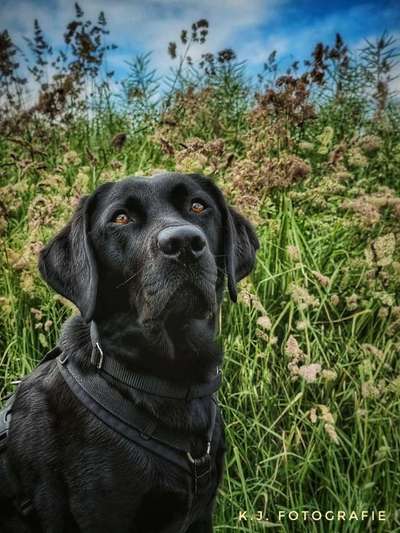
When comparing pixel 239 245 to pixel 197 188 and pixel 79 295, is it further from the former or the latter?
pixel 79 295

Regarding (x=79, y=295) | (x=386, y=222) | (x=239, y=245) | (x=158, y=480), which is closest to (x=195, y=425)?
(x=158, y=480)

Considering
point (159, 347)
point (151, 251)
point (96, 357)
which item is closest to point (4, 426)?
point (96, 357)

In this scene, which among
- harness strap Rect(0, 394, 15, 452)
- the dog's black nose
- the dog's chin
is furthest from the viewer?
harness strap Rect(0, 394, 15, 452)

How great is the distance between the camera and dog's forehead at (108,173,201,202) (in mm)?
2443

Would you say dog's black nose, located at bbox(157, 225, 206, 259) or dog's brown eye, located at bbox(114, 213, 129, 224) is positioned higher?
dog's brown eye, located at bbox(114, 213, 129, 224)

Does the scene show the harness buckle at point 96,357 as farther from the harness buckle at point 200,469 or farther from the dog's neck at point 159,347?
the harness buckle at point 200,469

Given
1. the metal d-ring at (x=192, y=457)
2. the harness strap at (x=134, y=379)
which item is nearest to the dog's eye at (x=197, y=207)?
the harness strap at (x=134, y=379)

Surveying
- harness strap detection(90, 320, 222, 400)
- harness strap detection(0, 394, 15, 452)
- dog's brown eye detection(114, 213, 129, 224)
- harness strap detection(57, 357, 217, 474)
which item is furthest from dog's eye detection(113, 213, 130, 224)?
harness strap detection(0, 394, 15, 452)

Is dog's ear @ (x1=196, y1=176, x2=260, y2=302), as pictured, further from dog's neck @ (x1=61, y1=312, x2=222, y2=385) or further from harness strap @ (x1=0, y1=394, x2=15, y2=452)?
harness strap @ (x1=0, y1=394, x2=15, y2=452)

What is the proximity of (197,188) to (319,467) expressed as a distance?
1559 mm

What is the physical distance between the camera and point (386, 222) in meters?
3.62

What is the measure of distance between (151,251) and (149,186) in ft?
1.34

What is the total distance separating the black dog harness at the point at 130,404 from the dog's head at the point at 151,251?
20 cm

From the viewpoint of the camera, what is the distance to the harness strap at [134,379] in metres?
2.19
